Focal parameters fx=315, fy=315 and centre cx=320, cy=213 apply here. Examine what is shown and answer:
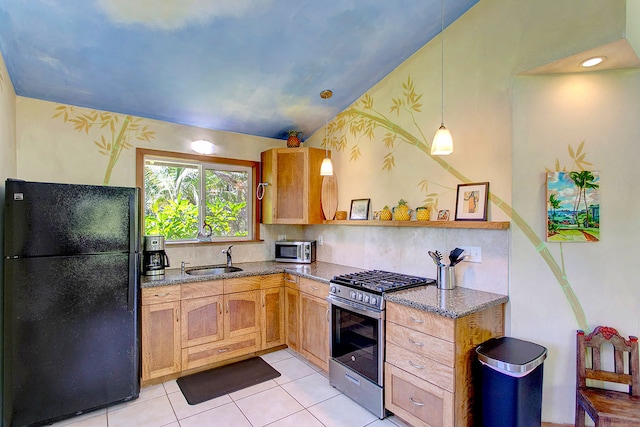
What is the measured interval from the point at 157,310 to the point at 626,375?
3.36m

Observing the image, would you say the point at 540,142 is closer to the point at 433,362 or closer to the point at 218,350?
the point at 433,362

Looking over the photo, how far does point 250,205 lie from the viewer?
154 inches

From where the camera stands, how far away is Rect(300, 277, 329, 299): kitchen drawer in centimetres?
286

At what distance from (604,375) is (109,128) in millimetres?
4305

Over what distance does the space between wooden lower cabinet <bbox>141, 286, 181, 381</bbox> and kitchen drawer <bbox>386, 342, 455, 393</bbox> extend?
1.85m

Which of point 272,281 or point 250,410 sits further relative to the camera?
point 272,281

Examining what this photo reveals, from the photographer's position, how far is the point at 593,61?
1938 mm

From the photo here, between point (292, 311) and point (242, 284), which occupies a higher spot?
point (242, 284)

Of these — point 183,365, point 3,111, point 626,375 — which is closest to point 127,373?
point 183,365

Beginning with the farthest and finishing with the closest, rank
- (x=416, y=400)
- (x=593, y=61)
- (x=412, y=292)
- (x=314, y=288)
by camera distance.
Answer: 1. (x=314, y=288)
2. (x=412, y=292)
3. (x=416, y=400)
4. (x=593, y=61)

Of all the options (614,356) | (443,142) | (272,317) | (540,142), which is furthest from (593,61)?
(272,317)

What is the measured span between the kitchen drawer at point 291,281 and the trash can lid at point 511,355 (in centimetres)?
176

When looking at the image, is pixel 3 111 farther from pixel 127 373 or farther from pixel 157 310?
pixel 127 373

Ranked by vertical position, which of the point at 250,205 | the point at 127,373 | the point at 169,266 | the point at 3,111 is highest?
the point at 3,111
